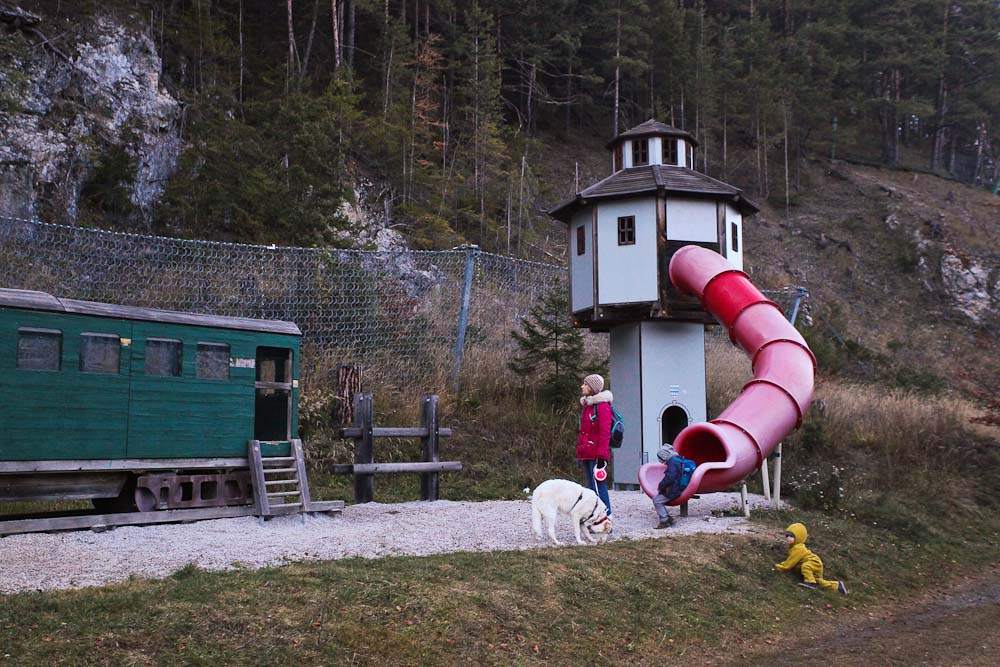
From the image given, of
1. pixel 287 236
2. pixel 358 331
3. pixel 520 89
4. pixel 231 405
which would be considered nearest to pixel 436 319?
pixel 358 331

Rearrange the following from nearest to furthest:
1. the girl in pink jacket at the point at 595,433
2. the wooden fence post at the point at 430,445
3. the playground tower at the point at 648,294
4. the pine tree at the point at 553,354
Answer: the girl in pink jacket at the point at 595,433 < the wooden fence post at the point at 430,445 < the playground tower at the point at 648,294 < the pine tree at the point at 553,354

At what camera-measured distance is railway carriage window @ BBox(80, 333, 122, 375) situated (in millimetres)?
10141

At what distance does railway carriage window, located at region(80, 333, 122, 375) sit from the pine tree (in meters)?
8.42

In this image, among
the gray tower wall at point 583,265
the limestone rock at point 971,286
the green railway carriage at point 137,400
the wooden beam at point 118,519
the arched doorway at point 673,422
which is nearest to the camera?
the wooden beam at point 118,519

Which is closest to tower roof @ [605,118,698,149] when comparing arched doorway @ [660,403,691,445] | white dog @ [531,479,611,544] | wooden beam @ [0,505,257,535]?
arched doorway @ [660,403,691,445]

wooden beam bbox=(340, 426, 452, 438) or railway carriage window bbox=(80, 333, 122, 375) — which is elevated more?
railway carriage window bbox=(80, 333, 122, 375)

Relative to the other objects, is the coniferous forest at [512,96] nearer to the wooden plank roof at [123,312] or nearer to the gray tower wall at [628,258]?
the gray tower wall at [628,258]

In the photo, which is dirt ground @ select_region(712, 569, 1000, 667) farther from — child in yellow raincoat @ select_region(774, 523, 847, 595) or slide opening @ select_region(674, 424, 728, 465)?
slide opening @ select_region(674, 424, 728, 465)

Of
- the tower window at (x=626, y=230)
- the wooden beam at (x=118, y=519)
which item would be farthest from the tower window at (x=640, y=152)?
the wooden beam at (x=118, y=519)

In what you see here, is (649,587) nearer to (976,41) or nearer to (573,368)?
(573,368)

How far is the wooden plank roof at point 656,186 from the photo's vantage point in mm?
16141

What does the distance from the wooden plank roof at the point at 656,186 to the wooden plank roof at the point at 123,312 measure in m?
6.55

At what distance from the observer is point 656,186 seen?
15984 mm

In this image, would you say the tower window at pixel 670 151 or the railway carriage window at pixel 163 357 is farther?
the tower window at pixel 670 151
